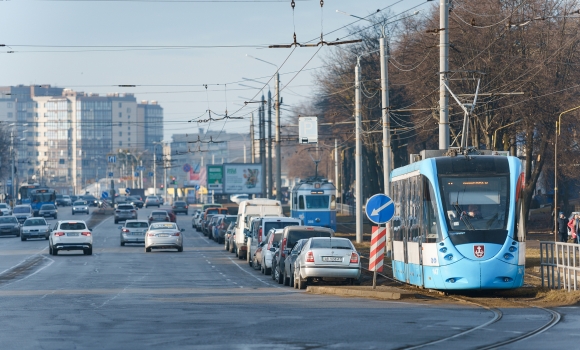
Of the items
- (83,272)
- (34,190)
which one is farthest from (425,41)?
(34,190)

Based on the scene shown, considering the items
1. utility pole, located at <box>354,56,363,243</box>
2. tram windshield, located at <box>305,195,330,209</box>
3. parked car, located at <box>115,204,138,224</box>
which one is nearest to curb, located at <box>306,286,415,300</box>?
utility pole, located at <box>354,56,363,243</box>

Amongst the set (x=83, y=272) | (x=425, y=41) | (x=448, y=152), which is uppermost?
(x=425, y=41)

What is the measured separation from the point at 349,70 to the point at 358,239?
28.2 metres

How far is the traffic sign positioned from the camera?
22.4 m

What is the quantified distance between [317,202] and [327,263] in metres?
35.8

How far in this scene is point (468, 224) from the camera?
2080cm

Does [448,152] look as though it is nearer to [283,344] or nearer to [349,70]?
[283,344]

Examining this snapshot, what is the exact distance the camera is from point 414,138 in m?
70.4

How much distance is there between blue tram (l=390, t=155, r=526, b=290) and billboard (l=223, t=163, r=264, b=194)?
71.6m

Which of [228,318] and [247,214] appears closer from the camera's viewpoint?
[228,318]

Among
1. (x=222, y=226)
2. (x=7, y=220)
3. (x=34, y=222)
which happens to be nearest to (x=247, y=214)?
(x=222, y=226)

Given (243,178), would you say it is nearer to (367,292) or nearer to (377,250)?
(377,250)

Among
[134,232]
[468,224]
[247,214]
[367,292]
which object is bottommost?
[367,292]

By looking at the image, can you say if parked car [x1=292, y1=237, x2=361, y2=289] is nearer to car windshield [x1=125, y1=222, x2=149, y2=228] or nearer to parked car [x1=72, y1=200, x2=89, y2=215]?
car windshield [x1=125, y1=222, x2=149, y2=228]
